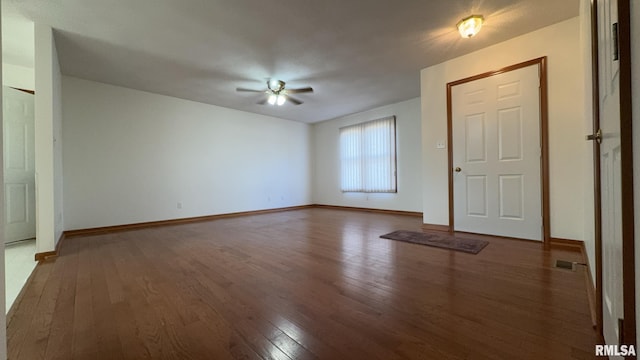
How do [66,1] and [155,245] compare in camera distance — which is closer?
[66,1]

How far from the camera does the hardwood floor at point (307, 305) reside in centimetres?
127

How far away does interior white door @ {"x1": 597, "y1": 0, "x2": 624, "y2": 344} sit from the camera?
84 cm

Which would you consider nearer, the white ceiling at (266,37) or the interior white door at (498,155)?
the white ceiling at (266,37)

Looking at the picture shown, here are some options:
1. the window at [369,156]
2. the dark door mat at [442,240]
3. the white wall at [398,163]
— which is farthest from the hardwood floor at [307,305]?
the window at [369,156]

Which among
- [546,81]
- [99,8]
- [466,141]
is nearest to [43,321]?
[99,8]

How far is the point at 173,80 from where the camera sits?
4.23 metres

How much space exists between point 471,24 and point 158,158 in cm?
522

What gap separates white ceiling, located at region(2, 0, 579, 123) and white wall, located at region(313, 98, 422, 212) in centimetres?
117

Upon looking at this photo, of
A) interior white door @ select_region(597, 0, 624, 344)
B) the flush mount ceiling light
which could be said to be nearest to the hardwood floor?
interior white door @ select_region(597, 0, 624, 344)

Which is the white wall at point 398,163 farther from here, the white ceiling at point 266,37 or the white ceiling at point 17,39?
the white ceiling at point 17,39

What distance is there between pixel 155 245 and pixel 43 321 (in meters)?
1.83

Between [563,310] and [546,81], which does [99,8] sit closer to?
[563,310]

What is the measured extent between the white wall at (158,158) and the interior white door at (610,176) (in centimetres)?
564

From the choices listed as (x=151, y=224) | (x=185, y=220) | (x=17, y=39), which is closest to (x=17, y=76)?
(x=17, y=39)
